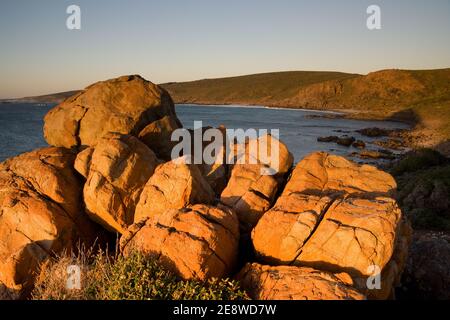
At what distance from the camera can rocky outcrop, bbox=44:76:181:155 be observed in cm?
1471

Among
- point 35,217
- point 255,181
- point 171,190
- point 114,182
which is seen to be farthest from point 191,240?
point 35,217

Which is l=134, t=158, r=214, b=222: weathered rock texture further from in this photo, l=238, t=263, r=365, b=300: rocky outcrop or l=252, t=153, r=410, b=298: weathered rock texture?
l=238, t=263, r=365, b=300: rocky outcrop

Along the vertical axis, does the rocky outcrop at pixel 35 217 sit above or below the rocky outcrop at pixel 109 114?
below

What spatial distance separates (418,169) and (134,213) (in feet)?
88.8

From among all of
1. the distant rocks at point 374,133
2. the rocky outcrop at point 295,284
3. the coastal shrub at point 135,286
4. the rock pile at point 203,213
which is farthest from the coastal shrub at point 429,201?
the distant rocks at point 374,133

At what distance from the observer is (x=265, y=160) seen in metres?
12.4

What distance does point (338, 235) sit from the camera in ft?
28.3

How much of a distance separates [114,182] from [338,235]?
6.37 meters

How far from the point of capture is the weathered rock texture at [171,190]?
1037 cm

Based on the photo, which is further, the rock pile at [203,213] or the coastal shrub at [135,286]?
the rock pile at [203,213]

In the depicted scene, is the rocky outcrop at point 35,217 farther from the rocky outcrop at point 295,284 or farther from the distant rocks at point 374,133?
the distant rocks at point 374,133

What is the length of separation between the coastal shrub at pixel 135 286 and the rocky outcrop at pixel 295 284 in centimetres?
44
